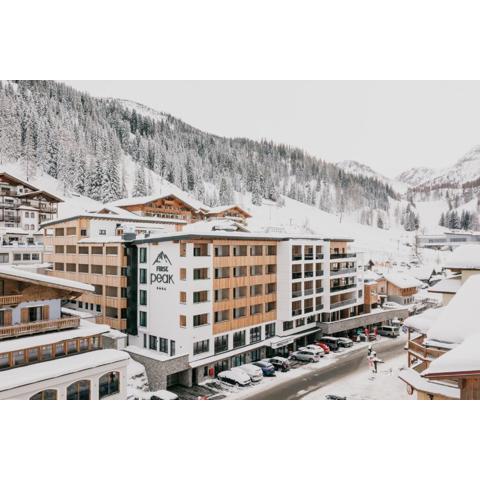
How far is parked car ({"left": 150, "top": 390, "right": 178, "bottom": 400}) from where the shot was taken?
6.46 metres

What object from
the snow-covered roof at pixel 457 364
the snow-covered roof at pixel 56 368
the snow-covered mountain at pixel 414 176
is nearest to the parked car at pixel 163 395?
the snow-covered roof at pixel 56 368

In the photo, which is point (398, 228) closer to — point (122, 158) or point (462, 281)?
point (462, 281)

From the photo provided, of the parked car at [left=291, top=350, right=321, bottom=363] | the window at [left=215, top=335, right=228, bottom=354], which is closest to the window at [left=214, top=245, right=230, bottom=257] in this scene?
the window at [left=215, top=335, right=228, bottom=354]

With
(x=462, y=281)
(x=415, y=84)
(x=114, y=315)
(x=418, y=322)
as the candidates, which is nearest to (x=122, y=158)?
(x=114, y=315)

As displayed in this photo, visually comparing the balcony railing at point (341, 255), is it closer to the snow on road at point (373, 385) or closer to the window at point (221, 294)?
the snow on road at point (373, 385)

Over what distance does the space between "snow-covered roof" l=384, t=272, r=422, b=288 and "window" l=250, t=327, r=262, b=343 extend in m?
3.75

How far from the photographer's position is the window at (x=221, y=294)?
9039mm

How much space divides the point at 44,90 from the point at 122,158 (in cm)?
177

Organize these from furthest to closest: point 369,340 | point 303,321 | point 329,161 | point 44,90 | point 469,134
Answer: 1. point 303,321
2. point 369,340
3. point 329,161
4. point 469,134
5. point 44,90

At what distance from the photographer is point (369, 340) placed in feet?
30.1

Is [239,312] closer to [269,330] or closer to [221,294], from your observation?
[221,294]

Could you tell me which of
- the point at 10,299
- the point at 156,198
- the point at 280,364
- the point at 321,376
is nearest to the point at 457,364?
the point at 321,376

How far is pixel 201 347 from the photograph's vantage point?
26.9 feet

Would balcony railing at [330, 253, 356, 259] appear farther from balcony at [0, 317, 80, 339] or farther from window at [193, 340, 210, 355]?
balcony at [0, 317, 80, 339]
